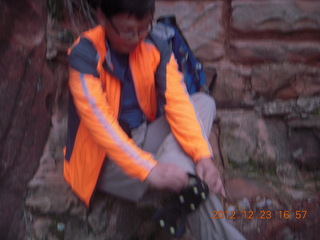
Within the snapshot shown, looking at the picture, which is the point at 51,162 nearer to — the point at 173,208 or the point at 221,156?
the point at 173,208

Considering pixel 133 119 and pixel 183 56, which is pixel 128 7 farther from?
pixel 183 56

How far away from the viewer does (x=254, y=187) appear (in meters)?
1.83

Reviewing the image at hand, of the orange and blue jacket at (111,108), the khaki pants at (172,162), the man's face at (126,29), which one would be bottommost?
the khaki pants at (172,162)

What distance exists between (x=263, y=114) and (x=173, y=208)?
125 cm

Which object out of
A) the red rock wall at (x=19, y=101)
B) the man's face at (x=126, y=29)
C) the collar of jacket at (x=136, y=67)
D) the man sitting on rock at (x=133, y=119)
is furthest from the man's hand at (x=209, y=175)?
the red rock wall at (x=19, y=101)

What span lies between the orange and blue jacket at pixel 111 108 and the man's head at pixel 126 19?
0.25 ft

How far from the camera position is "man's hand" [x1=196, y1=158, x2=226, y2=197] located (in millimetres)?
1245

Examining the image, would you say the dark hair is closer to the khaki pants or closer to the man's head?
the man's head

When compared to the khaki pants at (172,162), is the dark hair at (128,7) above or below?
above

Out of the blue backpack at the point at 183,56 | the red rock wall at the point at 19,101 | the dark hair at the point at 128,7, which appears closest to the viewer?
the dark hair at the point at 128,7

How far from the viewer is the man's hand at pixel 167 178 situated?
1188mm

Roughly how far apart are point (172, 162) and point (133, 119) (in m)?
0.36

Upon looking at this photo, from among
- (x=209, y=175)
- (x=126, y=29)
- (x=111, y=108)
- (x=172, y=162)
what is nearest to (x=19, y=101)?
(x=111, y=108)

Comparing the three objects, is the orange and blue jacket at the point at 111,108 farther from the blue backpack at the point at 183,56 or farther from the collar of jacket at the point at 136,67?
the blue backpack at the point at 183,56
